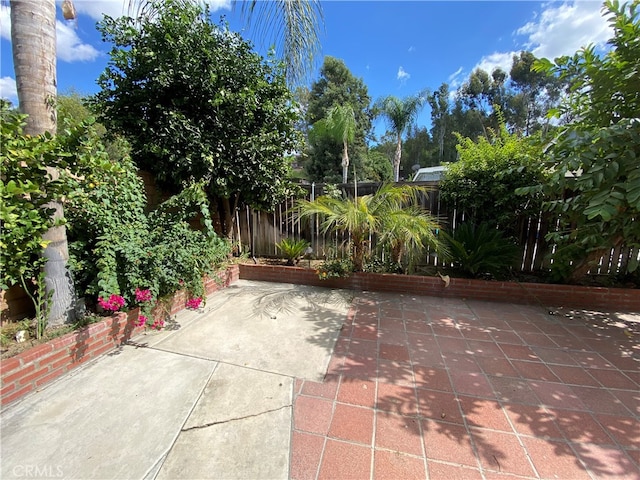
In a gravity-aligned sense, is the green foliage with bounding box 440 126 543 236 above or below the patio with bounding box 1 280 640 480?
above

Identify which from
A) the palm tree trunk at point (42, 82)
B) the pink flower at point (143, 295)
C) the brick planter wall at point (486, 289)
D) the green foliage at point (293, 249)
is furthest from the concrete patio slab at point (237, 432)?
the green foliage at point (293, 249)

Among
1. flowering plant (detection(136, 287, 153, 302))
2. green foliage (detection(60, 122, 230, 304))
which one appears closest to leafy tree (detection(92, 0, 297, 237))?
green foliage (detection(60, 122, 230, 304))

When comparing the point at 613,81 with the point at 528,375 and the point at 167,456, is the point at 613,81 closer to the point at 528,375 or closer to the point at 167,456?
the point at 528,375

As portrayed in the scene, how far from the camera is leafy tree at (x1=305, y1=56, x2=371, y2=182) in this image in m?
15.9

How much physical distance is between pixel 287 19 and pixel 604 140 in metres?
3.37

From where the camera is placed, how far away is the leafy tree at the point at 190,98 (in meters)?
3.21

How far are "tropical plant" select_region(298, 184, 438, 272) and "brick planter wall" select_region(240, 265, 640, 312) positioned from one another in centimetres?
35

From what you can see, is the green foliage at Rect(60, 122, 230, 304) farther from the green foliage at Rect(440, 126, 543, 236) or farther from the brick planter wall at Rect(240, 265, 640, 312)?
the green foliage at Rect(440, 126, 543, 236)

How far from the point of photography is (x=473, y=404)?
5.59 ft

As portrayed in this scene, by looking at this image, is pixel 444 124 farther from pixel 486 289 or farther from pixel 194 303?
pixel 194 303

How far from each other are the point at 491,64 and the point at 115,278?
32760 mm

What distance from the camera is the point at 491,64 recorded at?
2406 centimetres

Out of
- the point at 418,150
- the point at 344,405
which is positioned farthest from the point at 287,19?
the point at 418,150

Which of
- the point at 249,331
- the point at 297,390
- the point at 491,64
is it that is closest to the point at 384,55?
the point at 249,331
